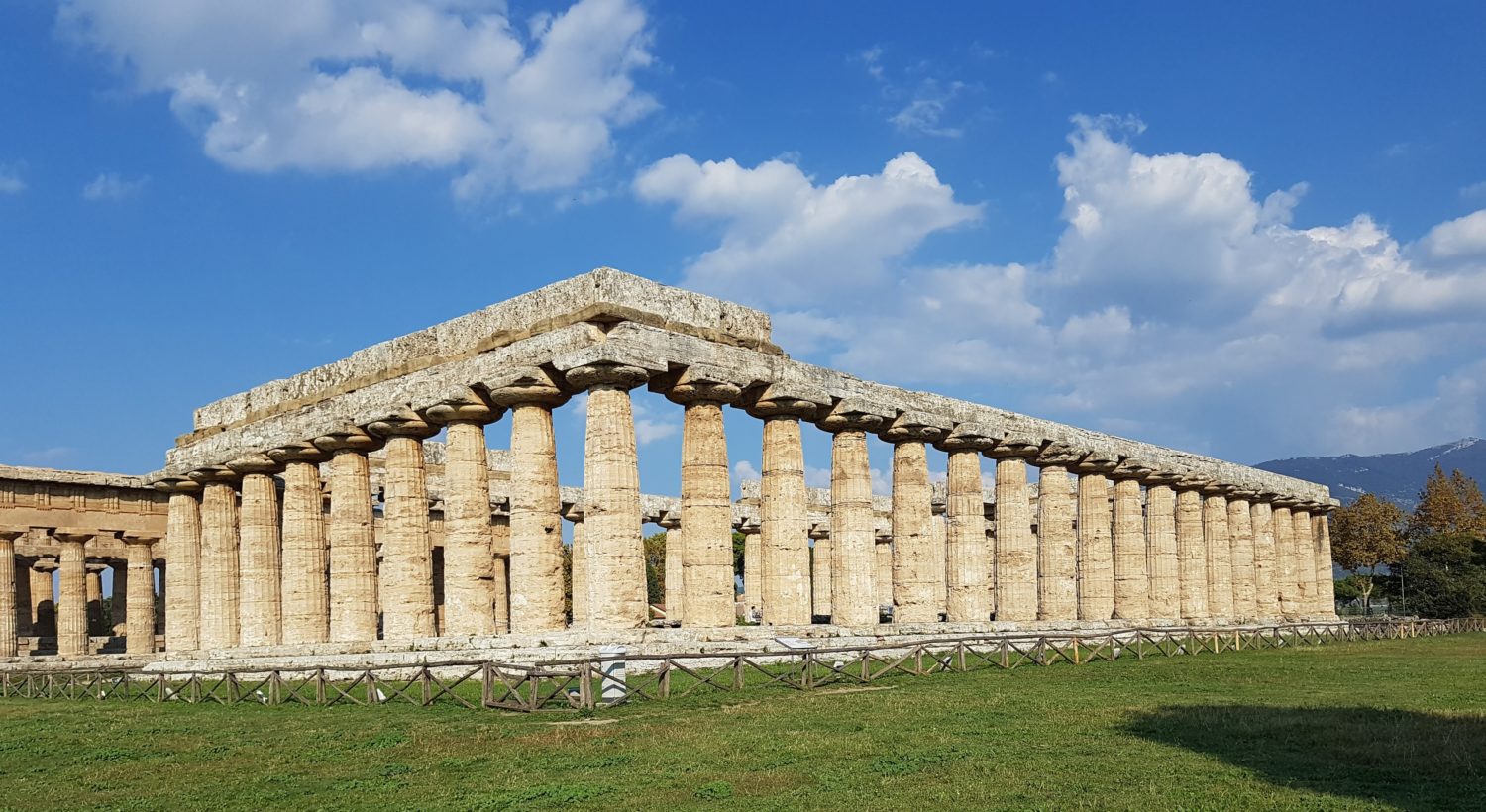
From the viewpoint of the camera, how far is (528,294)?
3256cm

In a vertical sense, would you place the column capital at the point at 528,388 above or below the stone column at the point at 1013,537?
above

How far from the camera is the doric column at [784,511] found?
3541cm

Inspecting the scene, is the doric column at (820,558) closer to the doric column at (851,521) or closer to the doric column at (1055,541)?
the doric column at (1055,541)

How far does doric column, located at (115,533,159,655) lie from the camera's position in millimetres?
50281

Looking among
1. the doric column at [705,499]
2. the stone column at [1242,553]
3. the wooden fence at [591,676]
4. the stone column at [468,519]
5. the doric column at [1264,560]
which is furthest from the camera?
the doric column at [1264,560]

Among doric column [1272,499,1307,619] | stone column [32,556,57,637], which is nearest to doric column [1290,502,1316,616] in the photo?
doric column [1272,499,1307,619]

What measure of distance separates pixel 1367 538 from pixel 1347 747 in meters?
79.1

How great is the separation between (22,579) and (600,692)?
133ft

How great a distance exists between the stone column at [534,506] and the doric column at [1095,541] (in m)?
23.7

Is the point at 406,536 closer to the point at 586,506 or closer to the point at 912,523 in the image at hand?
the point at 586,506

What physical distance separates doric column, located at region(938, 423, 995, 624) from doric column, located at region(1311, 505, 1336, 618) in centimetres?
2983

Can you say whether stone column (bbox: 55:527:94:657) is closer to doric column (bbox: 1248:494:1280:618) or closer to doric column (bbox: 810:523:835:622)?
doric column (bbox: 810:523:835:622)

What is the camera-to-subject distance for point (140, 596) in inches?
2003

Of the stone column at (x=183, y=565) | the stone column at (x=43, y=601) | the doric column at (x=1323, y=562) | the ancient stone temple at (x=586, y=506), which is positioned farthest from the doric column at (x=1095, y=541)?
the stone column at (x=43, y=601)
